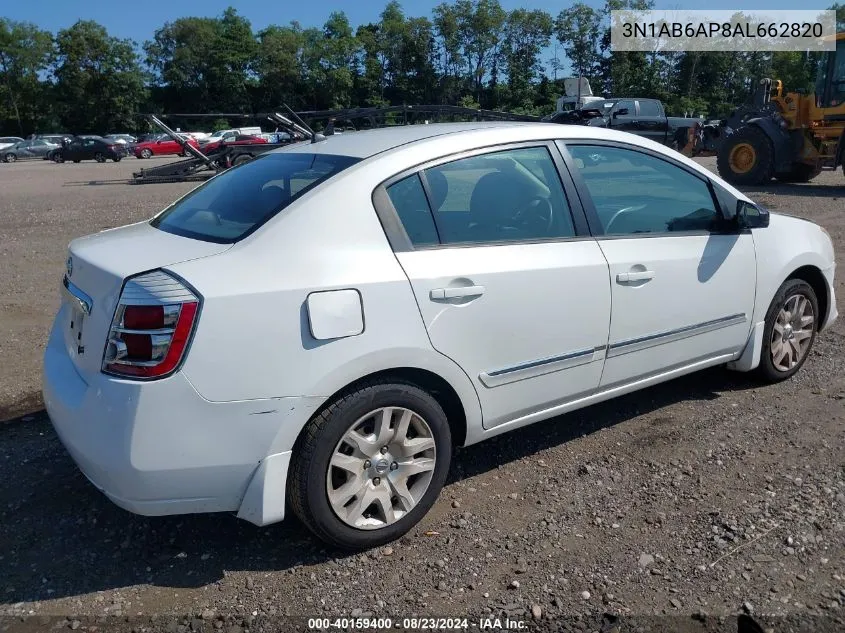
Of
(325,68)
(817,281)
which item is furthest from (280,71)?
(817,281)

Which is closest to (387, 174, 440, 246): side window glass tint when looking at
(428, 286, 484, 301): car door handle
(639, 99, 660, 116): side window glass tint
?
(428, 286, 484, 301): car door handle

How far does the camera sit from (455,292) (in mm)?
3080

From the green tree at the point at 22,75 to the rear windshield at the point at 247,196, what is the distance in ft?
278

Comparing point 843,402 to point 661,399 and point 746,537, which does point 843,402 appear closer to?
point 661,399

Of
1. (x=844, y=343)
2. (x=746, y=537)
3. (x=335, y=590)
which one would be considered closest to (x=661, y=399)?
(x=746, y=537)

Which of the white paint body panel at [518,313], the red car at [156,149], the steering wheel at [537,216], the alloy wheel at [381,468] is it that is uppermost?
the red car at [156,149]

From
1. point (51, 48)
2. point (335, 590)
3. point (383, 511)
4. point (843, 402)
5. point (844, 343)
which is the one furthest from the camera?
point (51, 48)

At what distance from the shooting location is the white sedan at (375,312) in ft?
8.69

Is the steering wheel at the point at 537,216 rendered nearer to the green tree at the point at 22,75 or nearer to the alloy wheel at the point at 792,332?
the alloy wheel at the point at 792,332

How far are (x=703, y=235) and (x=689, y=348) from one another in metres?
0.62

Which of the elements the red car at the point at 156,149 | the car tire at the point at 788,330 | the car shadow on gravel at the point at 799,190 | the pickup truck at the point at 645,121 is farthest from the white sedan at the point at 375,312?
the red car at the point at 156,149

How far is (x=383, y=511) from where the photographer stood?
3.07 metres

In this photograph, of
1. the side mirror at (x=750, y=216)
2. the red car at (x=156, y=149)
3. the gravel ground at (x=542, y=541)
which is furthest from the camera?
the red car at (x=156, y=149)

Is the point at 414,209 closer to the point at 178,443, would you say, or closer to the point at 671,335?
the point at 178,443
